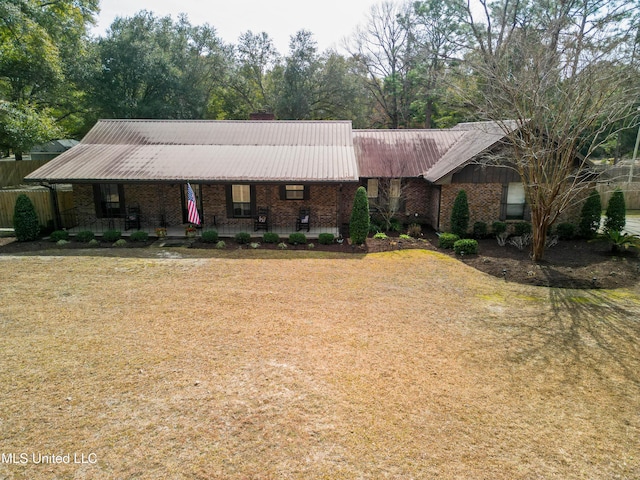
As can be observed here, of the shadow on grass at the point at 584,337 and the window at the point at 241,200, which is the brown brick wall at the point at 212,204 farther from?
the shadow on grass at the point at 584,337

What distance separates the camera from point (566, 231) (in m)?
16.3

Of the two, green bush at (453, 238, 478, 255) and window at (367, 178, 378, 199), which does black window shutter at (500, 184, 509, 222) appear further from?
window at (367, 178, 378, 199)

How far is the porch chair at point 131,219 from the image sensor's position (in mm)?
16594

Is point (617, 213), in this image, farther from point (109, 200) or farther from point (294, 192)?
point (109, 200)

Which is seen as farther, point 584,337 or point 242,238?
point 242,238

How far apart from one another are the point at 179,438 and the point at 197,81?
3369 centimetres

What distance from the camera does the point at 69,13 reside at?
23.7m

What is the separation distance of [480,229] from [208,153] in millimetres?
12639

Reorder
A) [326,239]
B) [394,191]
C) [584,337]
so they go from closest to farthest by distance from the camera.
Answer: [584,337] < [326,239] < [394,191]

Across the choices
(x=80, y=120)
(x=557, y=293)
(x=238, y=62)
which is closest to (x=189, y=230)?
(x=557, y=293)

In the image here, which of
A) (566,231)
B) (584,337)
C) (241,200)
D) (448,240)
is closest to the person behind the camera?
(584,337)

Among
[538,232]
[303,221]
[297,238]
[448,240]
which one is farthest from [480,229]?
[297,238]

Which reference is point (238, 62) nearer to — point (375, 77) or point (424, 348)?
point (375, 77)

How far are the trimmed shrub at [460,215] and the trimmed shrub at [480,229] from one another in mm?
624
